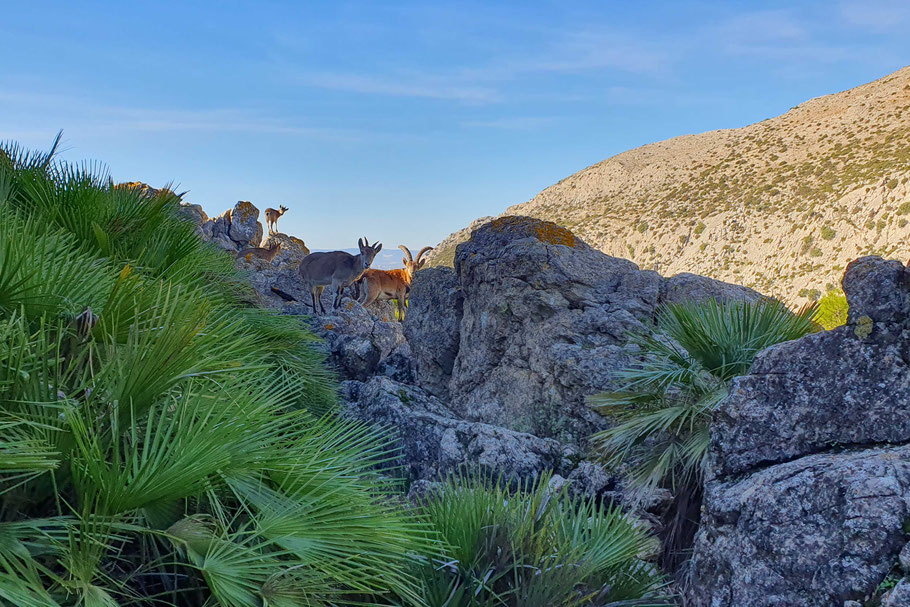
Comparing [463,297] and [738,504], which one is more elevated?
[463,297]

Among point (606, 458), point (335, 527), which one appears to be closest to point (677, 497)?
point (606, 458)

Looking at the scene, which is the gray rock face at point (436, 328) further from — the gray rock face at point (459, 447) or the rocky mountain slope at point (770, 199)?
the rocky mountain slope at point (770, 199)

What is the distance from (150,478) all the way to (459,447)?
4519mm

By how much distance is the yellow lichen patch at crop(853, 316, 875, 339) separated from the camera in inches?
164

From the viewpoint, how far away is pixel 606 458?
6949 millimetres

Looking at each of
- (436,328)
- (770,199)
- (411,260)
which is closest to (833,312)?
(411,260)

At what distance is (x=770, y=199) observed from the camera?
61500mm

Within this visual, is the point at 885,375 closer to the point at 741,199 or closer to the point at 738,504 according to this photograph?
the point at 738,504

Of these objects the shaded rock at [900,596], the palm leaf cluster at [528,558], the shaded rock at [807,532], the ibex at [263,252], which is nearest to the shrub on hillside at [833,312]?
the ibex at [263,252]

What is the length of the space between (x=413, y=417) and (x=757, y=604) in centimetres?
469

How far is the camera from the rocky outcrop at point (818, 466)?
3307 millimetres

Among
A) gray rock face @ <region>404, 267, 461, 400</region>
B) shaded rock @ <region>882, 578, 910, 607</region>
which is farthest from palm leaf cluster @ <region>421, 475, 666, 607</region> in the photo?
gray rock face @ <region>404, 267, 461, 400</region>

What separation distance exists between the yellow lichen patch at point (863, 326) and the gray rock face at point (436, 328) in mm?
6825

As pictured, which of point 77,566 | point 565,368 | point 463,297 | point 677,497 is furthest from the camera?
point 463,297
